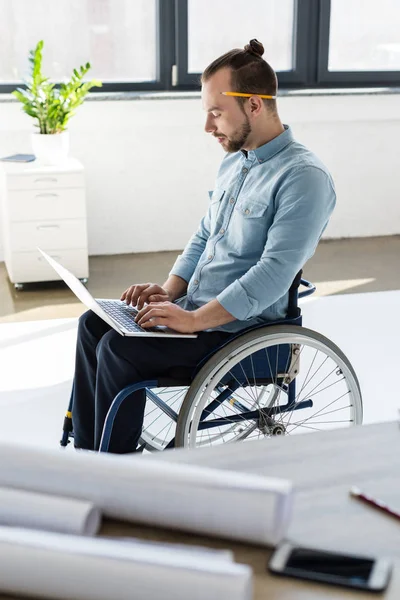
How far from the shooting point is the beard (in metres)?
2.12

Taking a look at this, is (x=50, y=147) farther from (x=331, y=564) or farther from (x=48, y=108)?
(x=331, y=564)

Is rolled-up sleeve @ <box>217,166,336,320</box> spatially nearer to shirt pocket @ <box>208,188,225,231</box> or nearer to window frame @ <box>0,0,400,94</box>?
shirt pocket @ <box>208,188,225,231</box>

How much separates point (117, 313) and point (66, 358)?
1.11 meters

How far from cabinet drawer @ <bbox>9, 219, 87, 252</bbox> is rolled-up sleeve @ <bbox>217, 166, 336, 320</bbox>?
2121 mm

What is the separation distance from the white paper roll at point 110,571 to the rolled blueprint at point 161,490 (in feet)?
0.19

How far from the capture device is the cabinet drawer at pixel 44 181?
390 cm

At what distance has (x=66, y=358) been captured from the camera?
3.23 meters

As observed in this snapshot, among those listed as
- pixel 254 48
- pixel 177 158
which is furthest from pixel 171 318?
pixel 177 158

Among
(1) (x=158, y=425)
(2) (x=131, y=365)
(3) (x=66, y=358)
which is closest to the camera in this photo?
(2) (x=131, y=365)

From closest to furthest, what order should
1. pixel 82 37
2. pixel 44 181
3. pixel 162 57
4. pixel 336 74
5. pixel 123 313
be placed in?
pixel 123 313 < pixel 44 181 < pixel 82 37 < pixel 162 57 < pixel 336 74

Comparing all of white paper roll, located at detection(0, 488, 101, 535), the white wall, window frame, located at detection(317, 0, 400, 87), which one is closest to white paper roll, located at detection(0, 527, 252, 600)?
white paper roll, located at detection(0, 488, 101, 535)

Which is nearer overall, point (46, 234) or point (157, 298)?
point (157, 298)

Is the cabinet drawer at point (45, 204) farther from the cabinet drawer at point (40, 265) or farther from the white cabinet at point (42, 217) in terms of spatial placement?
the cabinet drawer at point (40, 265)

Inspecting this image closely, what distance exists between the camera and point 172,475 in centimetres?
91
